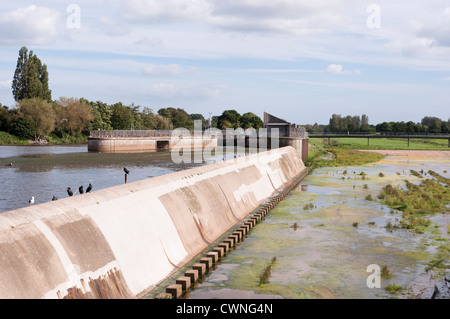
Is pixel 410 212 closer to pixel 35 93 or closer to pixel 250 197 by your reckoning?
pixel 250 197

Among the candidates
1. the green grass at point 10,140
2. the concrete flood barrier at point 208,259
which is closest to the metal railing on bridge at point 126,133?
the green grass at point 10,140

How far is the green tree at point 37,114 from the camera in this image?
128 meters

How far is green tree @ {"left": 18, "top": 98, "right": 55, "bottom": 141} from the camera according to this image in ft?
420

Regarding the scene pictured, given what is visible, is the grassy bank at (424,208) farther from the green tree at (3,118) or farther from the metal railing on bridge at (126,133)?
the green tree at (3,118)

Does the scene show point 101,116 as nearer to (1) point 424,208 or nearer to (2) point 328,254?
(1) point 424,208

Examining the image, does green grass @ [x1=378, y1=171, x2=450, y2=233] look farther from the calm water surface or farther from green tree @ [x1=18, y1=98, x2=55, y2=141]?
green tree @ [x1=18, y1=98, x2=55, y2=141]

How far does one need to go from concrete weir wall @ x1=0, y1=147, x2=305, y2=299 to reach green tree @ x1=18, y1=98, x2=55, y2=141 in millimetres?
116903

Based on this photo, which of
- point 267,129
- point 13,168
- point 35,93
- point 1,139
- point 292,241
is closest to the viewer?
point 292,241

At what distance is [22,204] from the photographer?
124ft

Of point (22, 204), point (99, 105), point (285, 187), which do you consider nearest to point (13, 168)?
point (22, 204)

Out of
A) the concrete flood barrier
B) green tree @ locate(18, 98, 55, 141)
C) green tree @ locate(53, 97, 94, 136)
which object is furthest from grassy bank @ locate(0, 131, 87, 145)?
the concrete flood barrier

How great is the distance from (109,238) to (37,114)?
126 meters

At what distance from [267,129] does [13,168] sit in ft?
153

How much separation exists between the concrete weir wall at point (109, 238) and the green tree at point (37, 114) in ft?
384
